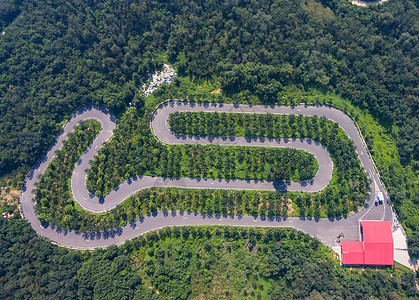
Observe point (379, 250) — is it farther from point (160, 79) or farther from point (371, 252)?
point (160, 79)

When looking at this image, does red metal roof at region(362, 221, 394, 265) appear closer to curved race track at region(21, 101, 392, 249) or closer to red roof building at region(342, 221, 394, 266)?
red roof building at region(342, 221, 394, 266)

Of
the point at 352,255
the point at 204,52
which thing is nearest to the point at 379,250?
the point at 352,255

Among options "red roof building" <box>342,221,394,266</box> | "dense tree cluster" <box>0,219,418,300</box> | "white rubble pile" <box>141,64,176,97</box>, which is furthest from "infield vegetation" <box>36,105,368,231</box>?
"white rubble pile" <box>141,64,176,97</box>

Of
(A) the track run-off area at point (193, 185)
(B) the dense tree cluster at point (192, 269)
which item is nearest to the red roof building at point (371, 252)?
(A) the track run-off area at point (193, 185)

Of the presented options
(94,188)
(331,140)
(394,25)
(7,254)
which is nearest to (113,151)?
(94,188)

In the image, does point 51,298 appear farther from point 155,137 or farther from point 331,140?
point 331,140
